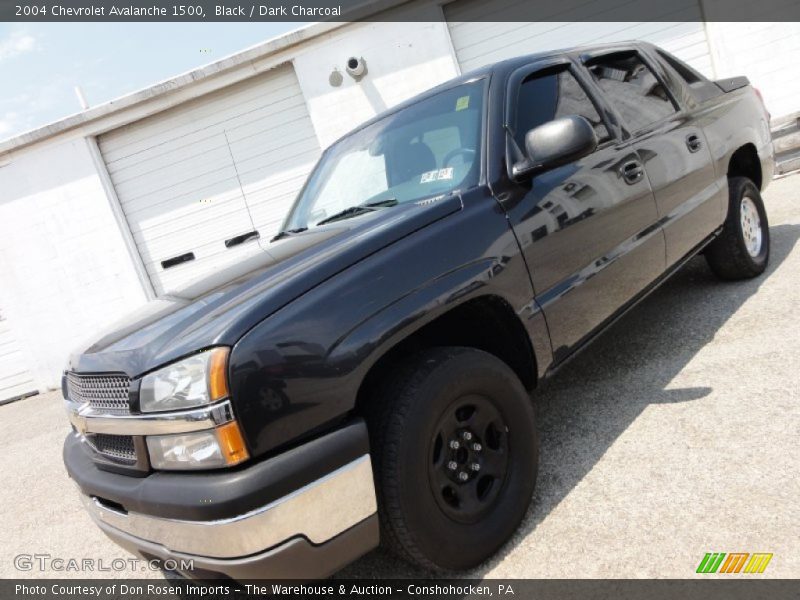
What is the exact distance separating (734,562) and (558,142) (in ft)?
5.11

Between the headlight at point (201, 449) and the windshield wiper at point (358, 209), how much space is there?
50.9 inches

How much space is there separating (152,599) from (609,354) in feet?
9.08

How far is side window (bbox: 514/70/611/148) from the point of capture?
2.73 metres

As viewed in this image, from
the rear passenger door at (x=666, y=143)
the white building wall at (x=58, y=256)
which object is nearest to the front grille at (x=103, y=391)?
the rear passenger door at (x=666, y=143)

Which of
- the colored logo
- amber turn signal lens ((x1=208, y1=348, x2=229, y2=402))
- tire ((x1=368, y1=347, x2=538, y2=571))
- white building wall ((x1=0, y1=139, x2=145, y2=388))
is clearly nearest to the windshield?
tire ((x1=368, y1=347, x2=538, y2=571))

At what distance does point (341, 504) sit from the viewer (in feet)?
5.73

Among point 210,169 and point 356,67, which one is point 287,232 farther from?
point 210,169

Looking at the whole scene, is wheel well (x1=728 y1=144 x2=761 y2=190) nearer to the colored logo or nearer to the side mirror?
the side mirror

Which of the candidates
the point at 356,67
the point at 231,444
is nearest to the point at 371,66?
the point at 356,67

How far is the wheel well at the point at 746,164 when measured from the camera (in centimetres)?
425

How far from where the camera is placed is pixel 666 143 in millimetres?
3375

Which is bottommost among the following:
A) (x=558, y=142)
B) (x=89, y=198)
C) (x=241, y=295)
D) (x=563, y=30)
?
(x=241, y=295)

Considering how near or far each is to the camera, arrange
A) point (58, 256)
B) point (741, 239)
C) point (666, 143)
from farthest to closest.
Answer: point (58, 256) → point (741, 239) → point (666, 143)

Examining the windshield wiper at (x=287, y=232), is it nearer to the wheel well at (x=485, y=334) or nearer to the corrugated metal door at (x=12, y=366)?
the wheel well at (x=485, y=334)
